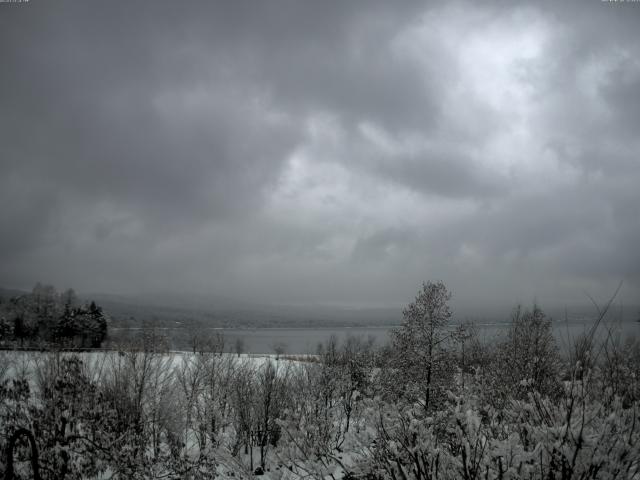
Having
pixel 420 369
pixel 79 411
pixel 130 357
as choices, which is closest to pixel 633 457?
pixel 79 411

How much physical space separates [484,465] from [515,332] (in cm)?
2450

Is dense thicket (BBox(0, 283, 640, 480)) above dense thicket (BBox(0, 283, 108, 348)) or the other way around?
above

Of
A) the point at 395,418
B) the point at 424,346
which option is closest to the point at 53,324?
the point at 424,346

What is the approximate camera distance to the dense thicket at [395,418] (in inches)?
191

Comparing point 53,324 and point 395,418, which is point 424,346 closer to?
point 395,418

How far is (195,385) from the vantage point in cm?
2952

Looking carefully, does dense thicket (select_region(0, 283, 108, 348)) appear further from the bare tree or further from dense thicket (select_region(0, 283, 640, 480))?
the bare tree

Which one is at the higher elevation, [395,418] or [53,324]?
[395,418]

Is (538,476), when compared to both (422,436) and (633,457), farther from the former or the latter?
(422,436)

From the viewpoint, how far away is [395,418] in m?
6.57

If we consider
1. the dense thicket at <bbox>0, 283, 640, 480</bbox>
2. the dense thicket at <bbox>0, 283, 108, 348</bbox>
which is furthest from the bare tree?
the dense thicket at <bbox>0, 283, 108, 348</bbox>

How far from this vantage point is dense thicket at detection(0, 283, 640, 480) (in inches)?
191

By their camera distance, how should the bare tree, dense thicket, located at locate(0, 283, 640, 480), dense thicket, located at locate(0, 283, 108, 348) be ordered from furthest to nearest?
1. dense thicket, located at locate(0, 283, 108, 348)
2. the bare tree
3. dense thicket, located at locate(0, 283, 640, 480)

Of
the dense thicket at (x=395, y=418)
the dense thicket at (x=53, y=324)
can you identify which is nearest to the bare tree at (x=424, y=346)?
the dense thicket at (x=395, y=418)
